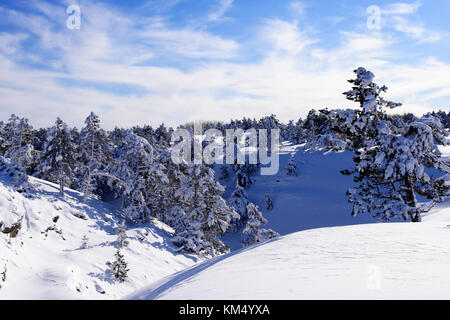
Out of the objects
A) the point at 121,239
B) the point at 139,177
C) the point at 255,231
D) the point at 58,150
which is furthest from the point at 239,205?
the point at 58,150

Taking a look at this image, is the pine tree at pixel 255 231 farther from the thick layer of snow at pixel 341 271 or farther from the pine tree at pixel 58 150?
the thick layer of snow at pixel 341 271

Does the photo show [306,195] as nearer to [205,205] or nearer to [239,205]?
[239,205]

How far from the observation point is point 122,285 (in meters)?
15.2

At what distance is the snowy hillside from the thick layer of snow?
8.06m

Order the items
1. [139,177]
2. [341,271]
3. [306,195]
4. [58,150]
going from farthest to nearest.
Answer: [306,195] < [139,177] < [58,150] < [341,271]

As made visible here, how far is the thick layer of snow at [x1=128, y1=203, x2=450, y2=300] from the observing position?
406 cm

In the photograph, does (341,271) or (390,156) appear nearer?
(341,271)

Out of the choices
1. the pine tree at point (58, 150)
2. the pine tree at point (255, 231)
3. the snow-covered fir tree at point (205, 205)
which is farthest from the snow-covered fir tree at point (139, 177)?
the pine tree at point (255, 231)

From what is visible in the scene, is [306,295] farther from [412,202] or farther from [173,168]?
[173,168]

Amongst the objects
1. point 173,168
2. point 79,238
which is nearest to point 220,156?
point 173,168

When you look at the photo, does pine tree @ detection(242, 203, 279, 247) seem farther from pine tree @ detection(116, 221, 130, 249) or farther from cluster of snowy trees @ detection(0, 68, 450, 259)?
pine tree @ detection(116, 221, 130, 249)

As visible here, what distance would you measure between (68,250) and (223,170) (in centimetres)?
4030

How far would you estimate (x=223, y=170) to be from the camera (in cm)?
5619
